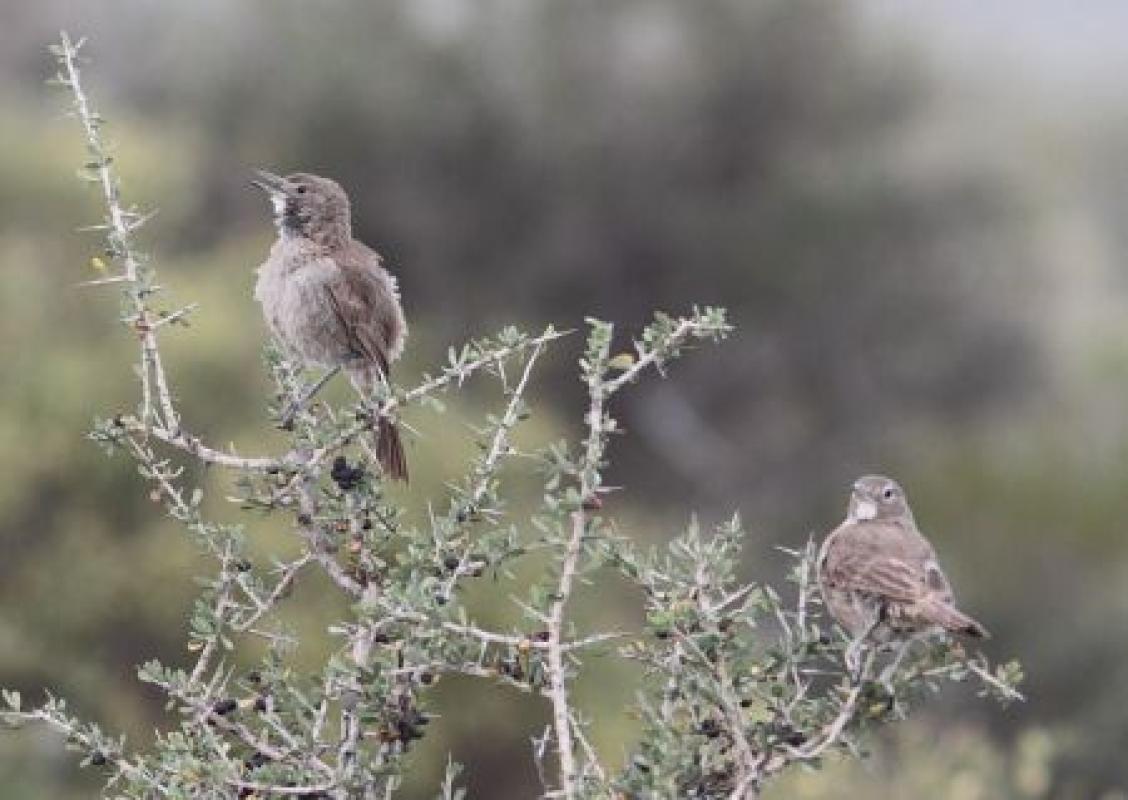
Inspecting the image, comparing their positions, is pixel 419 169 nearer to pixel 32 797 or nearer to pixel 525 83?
pixel 525 83

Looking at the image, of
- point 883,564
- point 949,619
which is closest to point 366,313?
point 883,564

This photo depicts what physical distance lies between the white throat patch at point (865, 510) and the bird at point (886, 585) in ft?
0.47

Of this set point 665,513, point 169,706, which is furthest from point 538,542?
point 665,513

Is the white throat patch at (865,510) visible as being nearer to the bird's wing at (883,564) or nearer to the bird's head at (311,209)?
the bird's wing at (883,564)

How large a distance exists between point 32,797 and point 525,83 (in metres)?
20.9

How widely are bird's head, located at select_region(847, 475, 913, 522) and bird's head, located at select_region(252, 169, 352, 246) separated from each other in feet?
6.27

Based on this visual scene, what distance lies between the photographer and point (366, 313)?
23.7ft

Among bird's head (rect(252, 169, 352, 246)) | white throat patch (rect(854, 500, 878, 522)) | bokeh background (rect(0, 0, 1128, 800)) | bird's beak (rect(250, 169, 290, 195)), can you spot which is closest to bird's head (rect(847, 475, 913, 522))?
white throat patch (rect(854, 500, 878, 522))

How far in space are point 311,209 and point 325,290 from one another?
1.27 feet

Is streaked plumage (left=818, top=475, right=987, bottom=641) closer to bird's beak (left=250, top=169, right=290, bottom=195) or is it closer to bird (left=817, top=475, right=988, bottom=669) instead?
bird (left=817, top=475, right=988, bottom=669)

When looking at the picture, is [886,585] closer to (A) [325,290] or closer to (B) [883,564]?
(B) [883,564]

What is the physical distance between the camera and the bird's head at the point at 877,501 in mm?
6125

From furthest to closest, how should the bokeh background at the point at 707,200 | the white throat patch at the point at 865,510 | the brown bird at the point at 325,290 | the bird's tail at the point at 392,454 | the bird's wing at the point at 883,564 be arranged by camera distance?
1. the bokeh background at the point at 707,200
2. the brown bird at the point at 325,290
3. the bird's tail at the point at 392,454
4. the white throat patch at the point at 865,510
5. the bird's wing at the point at 883,564

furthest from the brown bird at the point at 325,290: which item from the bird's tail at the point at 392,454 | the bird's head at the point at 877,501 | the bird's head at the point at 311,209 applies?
the bird's head at the point at 877,501
